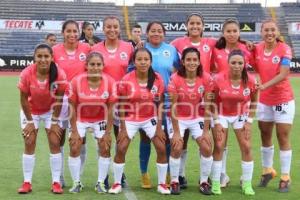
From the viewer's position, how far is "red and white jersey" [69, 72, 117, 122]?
19.8 feet

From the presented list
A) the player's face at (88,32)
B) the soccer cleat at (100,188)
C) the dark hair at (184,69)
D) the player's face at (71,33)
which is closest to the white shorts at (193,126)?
the dark hair at (184,69)

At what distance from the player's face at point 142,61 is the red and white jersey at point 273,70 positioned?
54.8 inches

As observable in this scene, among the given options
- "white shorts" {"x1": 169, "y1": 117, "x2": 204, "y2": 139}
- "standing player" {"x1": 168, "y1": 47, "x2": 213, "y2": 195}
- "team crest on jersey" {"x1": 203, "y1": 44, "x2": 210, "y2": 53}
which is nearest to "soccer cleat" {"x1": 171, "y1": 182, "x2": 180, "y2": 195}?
"standing player" {"x1": 168, "y1": 47, "x2": 213, "y2": 195}

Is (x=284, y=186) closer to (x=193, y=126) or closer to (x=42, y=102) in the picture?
(x=193, y=126)

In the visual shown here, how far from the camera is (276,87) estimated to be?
6344 mm

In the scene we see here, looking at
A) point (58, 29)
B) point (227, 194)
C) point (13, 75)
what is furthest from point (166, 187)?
point (58, 29)

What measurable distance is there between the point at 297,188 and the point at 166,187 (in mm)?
1608

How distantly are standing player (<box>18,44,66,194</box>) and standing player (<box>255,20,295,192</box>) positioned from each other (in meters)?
2.37

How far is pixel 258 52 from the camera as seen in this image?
6.42 metres

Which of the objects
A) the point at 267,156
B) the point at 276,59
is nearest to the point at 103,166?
the point at 267,156

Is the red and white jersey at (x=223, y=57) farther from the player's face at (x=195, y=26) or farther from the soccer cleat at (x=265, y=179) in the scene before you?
the soccer cleat at (x=265, y=179)

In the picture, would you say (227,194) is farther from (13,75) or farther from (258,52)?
(13,75)

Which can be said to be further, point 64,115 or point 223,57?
point 223,57

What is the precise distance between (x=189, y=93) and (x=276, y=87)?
3.58ft
